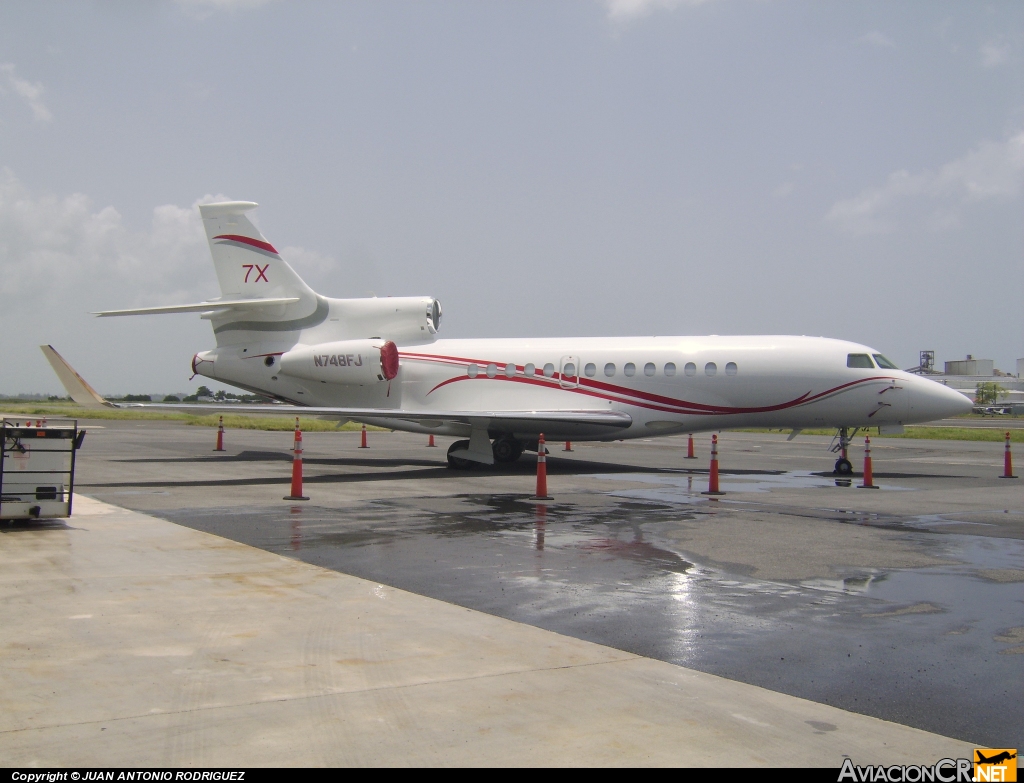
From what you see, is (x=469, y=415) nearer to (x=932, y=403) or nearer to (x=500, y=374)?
(x=500, y=374)

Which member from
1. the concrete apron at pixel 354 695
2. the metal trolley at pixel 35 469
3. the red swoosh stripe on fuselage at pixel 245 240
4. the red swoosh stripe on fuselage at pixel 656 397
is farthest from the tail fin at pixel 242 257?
the concrete apron at pixel 354 695

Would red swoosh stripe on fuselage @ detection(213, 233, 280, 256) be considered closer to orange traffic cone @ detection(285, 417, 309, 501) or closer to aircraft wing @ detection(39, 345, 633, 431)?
aircraft wing @ detection(39, 345, 633, 431)

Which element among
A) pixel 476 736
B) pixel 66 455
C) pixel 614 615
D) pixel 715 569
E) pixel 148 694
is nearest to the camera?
pixel 476 736

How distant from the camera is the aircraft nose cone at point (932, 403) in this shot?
18.3 metres

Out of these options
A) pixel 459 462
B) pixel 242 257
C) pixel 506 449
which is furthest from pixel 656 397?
pixel 242 257

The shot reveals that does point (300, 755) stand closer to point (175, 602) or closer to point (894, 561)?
point (175, 602)

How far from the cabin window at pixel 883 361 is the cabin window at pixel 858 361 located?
0.22 meters

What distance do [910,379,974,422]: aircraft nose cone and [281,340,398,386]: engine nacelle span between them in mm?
11532

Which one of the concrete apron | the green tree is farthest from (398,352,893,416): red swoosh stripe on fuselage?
the green tree

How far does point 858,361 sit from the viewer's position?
18.7 m

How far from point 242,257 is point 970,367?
148m

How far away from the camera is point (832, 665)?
17.0ft

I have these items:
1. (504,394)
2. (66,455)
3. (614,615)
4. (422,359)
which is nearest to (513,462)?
(504,394)

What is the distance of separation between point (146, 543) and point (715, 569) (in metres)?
5.76
